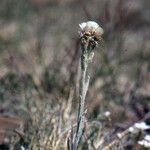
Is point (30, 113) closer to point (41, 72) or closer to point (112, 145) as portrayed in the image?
point (112, 145)

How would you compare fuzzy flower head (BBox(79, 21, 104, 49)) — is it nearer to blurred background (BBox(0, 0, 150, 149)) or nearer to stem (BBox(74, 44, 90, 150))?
stem (BBox(74, 44, 90, 150))

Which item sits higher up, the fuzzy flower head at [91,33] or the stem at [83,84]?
the fuzzy flower head at [91,33]

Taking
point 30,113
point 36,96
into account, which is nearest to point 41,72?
point 36,96

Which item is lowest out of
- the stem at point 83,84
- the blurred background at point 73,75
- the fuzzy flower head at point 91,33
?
the stem at point 83,84

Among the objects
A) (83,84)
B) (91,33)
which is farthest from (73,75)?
(91,33)

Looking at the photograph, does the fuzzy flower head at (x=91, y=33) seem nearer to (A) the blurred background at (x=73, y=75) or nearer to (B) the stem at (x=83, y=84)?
(B) the stem at (x=83, y=84)

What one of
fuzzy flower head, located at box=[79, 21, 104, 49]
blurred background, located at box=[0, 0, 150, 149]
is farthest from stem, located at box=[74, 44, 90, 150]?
blurred background, located at box=[0, 0, 150, 149]

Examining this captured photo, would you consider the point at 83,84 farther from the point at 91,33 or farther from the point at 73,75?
the point at 73,75

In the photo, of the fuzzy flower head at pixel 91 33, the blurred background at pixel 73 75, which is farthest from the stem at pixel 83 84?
the blurred background at pixel 73 75
